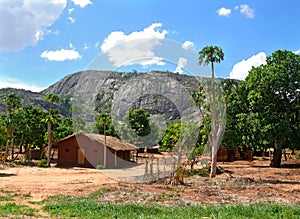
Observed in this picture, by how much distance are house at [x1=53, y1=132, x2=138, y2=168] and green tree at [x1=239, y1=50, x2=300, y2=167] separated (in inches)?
411

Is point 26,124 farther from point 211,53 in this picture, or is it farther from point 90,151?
point 211,53

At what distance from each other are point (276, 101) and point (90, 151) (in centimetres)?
1482

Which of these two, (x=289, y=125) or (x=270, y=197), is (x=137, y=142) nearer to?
(x=289, y=125)

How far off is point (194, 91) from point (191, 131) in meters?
4.97

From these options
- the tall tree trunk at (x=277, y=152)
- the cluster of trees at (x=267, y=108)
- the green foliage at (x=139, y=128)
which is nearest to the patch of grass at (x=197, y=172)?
the cluster of trees at (x=267, y=108)

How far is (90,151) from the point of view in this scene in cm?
2702

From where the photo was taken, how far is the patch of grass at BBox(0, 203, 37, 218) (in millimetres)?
8089

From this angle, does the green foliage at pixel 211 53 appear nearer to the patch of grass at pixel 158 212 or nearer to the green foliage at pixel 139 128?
the green foliage at pixel 139 128

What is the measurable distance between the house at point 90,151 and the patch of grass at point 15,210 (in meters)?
15.8

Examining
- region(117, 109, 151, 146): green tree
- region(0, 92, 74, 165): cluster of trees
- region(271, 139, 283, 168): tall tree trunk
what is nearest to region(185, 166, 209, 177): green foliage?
region(117, 109, 151, 146): green tree

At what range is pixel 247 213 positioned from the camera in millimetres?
8203

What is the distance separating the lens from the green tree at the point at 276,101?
22.2 m

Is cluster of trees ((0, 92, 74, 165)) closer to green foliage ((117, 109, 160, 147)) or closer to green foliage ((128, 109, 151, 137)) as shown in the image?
green foliage ((117, 109, 160, 147))

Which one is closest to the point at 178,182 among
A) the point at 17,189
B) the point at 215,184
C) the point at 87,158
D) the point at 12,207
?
the point at 215,184
